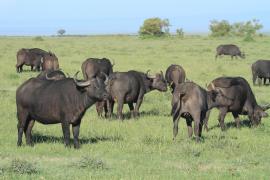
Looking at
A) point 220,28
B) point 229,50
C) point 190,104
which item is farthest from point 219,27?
point 190,104

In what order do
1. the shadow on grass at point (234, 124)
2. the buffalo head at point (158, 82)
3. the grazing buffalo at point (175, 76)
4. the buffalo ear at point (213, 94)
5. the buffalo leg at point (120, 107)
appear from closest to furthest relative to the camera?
the buffalo ear at point (213, 94)
the shadow on grass at point (234, 124)
the buffalo leg at point (120, 107)
the buffalo head at point (158, 82)
the grazing buffalo at point (175, 76)

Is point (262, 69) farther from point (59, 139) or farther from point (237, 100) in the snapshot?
point (59, 139)

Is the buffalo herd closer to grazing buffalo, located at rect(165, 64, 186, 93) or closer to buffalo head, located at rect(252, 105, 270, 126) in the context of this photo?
buffalo head, located at rect(252, 105, 270, 126)

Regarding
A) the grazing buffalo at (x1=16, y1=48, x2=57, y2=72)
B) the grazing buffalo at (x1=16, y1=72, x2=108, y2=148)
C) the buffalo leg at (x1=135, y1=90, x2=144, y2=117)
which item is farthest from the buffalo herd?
the grazing buffalo at (x1=16, y1=48, x2=57, y2=72)

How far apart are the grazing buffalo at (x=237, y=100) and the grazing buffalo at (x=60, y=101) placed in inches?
149

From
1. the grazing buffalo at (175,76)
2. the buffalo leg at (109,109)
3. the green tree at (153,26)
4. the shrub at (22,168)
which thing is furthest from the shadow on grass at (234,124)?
the green tree at (153,26)

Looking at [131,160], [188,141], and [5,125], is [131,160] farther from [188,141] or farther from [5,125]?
[5,125]

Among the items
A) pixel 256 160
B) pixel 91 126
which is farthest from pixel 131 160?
pixel 91 126

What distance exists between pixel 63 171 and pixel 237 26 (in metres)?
96.3

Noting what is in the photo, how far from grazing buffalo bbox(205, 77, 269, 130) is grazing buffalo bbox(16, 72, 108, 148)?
3774mm

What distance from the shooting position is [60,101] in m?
10.3

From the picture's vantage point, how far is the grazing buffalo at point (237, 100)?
13.2 metres

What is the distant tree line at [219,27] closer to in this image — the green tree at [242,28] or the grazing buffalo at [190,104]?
the green tree at [242,28]

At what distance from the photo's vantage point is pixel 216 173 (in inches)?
330
